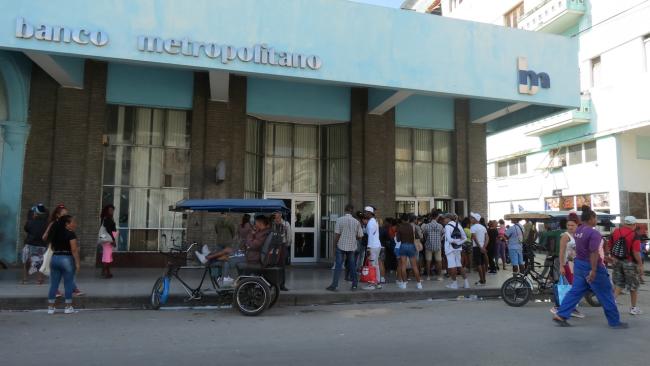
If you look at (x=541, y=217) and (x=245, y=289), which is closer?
(x=245, y=289)

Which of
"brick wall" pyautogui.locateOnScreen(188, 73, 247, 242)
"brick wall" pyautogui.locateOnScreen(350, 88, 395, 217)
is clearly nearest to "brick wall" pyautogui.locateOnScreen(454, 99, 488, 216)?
"brick wall" pyautogui.locateOnScreen(350, 88, 395, 217)

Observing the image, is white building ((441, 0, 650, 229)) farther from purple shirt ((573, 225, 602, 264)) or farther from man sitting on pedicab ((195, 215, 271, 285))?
man sitting on pedicab ((195, 215, 271, 285))

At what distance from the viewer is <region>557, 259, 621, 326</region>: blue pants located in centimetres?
741

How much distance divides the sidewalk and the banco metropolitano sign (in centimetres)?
494

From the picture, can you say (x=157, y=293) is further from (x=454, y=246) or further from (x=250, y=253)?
(x=454, y=246)

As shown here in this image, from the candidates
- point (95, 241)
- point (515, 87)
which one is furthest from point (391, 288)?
point (95, 241)

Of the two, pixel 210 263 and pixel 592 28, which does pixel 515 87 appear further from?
pixel 592 28

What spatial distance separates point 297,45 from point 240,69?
1.53m

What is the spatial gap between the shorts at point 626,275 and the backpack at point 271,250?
5.92 m

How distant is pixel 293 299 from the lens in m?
9.62

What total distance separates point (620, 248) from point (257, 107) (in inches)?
390

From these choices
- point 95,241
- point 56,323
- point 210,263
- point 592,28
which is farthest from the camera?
point 592,28

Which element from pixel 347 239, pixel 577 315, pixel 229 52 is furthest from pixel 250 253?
pixel 577 315

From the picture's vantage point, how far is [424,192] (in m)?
16.8
